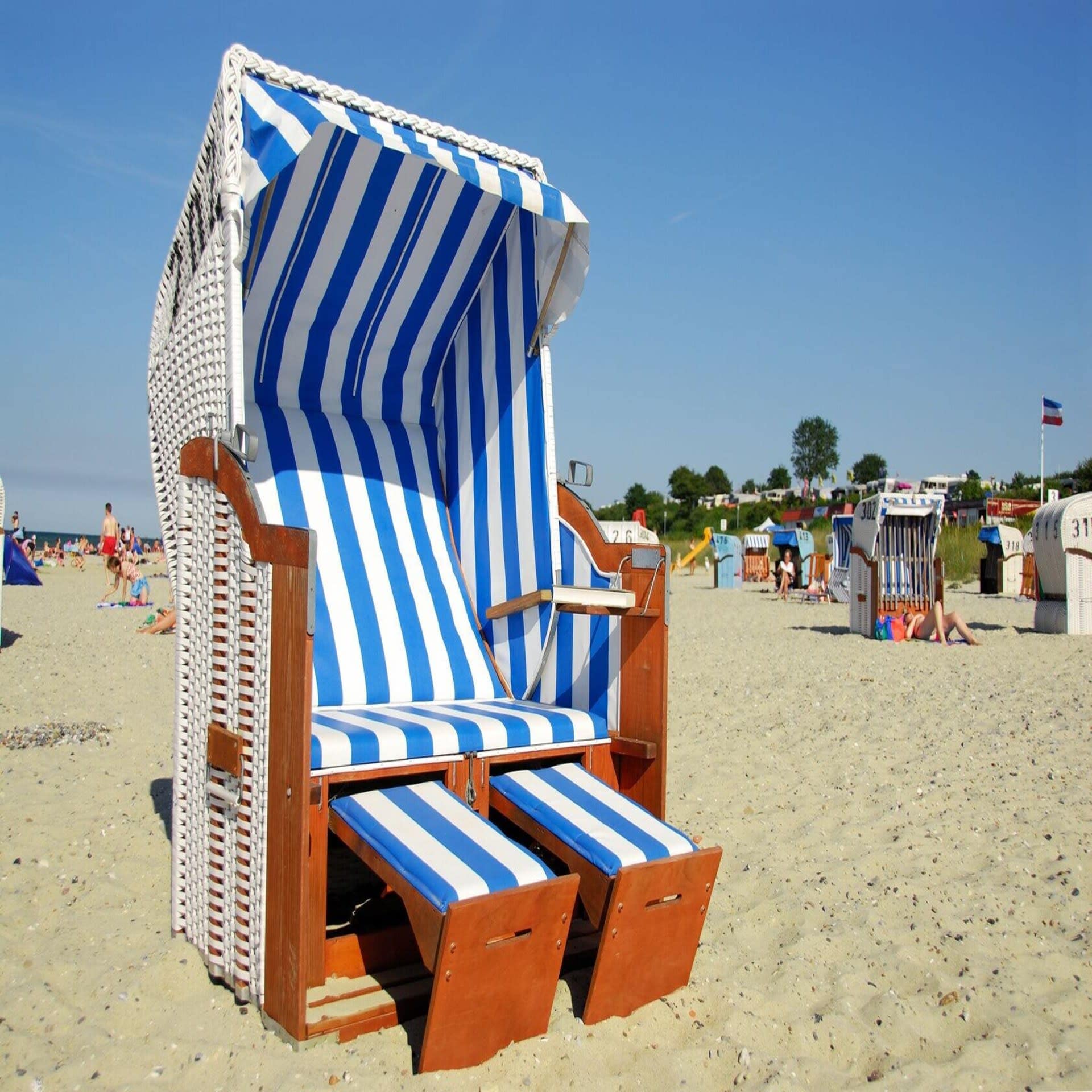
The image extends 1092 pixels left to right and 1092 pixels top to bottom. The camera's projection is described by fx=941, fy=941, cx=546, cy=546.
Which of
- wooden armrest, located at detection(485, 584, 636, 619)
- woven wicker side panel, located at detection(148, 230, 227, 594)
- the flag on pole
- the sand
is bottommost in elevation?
the sand

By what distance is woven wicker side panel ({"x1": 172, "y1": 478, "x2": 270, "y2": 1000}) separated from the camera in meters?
2.54

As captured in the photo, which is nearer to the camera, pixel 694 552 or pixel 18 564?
pixel 18 564

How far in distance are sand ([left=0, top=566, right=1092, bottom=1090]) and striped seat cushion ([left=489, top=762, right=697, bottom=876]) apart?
0.43m

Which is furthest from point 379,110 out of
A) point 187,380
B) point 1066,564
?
point 1066,564

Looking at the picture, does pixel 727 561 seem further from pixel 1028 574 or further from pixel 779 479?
pixel 779 479

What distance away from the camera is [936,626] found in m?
11.4

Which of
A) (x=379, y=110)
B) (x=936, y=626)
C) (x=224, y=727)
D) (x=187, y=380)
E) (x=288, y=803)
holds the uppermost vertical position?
(x=379, y=110)

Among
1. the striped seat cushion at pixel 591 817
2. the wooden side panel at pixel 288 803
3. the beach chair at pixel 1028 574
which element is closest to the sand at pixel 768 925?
the wooden side panel at pixel 288 803

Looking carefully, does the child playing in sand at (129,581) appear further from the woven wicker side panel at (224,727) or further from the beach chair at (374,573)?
the woven wicker side panel at (224,727)

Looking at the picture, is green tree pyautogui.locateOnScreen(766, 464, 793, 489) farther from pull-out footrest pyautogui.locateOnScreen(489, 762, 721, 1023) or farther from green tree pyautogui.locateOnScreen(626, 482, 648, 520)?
pull-out footrest pyautogui.locateOnScreen(489, 762, 721, 1023)

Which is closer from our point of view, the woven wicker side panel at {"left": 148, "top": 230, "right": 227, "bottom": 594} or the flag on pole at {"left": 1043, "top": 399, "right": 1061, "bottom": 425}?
the woven wicker side panel at {"left": 148, "top": 230, "right": 227, "bottom": 594}

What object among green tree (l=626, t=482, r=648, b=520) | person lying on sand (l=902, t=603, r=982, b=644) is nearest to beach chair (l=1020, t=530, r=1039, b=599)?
person lying on sand (l=902, t=603, r=982, b=644)

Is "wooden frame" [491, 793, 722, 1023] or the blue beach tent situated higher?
the blue beach tent

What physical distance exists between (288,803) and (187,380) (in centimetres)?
147
